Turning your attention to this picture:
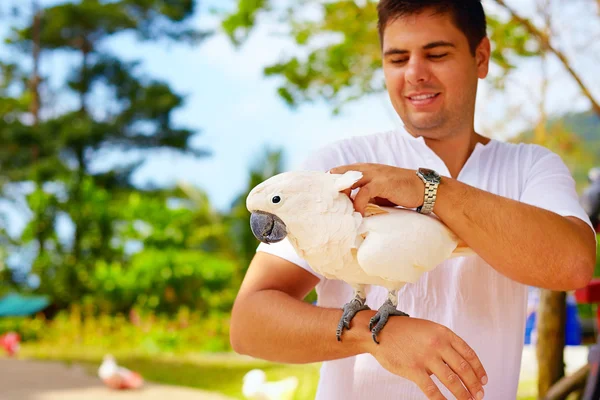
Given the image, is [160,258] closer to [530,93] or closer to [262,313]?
[530,93]

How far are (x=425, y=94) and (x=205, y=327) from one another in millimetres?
5827

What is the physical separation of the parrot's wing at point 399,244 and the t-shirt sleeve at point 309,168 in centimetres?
31

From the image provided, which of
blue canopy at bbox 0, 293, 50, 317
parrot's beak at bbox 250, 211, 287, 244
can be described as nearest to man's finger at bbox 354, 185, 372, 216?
parrot's beak at bbox 250, 211, 287, 244

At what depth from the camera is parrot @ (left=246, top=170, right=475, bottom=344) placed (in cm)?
88

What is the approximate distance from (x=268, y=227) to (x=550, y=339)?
2.31 meters

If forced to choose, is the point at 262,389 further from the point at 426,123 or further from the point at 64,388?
the point at 426,123

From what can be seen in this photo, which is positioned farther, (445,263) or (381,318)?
(445,263)

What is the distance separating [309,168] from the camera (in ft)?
4.24

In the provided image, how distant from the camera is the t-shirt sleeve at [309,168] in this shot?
120 centimetres

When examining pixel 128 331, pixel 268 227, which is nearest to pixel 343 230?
pixel 268 227

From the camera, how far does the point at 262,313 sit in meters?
1.13

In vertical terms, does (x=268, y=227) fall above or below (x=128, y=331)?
above

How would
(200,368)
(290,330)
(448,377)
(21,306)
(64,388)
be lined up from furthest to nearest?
(21,306) → (200,368) → (64,388) → (290,330) → (448,377)

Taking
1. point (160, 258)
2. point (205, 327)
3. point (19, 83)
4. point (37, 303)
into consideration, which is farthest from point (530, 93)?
point (19, 83)
